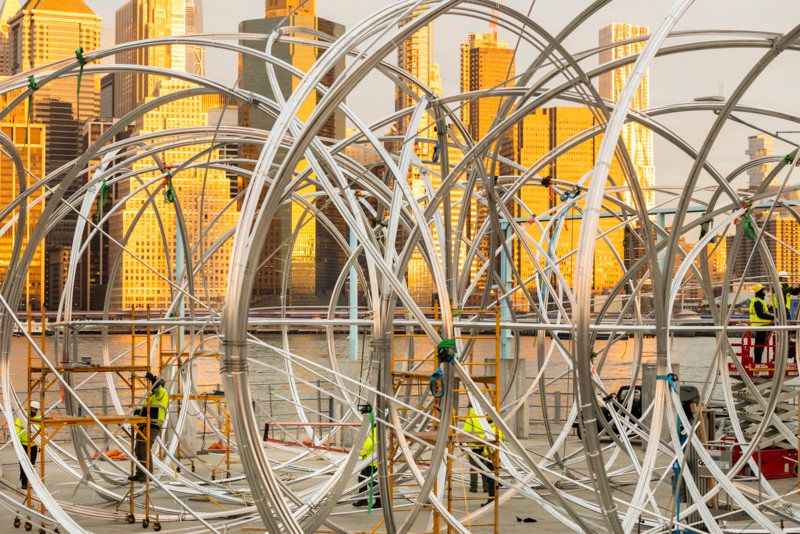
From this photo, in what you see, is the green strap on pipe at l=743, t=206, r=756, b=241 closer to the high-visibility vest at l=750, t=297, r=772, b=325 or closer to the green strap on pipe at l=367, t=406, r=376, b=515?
the high-visibility vest at l=750, t=297, r=772, b=325

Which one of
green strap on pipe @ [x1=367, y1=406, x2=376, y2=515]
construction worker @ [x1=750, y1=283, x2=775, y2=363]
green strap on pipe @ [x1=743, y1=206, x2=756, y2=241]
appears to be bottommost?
green strap on pipe @ [x1=367, y1=406, x2=376, y2=515]

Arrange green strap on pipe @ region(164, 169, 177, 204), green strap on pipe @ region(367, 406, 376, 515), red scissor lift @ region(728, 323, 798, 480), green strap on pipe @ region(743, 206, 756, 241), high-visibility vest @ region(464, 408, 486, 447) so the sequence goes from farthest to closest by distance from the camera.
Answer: red scissor lift @ region(728, 323, 798, 480), green strap on pipe @ region(164, 169, 177, 204), high-visibility vest @ region(464, 408, 486, 447), green strap on pipe @ region(743, 206, 756, 241), green strap on pipe @ region(367, 406, 376, 515)

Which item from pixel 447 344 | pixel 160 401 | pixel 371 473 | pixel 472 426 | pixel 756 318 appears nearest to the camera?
pixel 447 344

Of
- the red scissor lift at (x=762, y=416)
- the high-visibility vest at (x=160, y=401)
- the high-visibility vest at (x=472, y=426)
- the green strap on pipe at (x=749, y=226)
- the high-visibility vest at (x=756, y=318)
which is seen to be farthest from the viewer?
the high-visibility vest at (x=756, y=318)

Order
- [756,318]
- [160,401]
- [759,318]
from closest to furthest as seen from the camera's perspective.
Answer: [160,401]
[759,318]
[756,318]

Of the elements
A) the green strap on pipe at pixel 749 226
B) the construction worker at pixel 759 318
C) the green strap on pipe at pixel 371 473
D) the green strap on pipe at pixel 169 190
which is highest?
the green strap on pipe at pixel 169 190

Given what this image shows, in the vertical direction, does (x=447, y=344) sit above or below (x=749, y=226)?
below

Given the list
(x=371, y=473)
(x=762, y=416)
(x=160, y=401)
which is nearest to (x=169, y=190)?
(x=160, y=401)

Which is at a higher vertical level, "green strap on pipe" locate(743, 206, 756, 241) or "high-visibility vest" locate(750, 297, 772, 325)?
"green strap on pipe" locate(743, 206, 756, 241)

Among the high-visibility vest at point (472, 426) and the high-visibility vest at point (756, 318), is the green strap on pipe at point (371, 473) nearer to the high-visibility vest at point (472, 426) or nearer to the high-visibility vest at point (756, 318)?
the high-visibility vest at point (472, 426)

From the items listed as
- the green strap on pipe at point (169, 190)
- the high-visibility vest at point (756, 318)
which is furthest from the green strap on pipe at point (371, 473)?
the high-visibility vest at point (756, 318)

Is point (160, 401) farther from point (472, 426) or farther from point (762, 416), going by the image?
point (762, 416)

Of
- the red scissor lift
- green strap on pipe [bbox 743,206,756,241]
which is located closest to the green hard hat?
green strap on pipe [bbox 743,206,756,241]

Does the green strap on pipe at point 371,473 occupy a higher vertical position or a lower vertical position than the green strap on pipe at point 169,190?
lower
